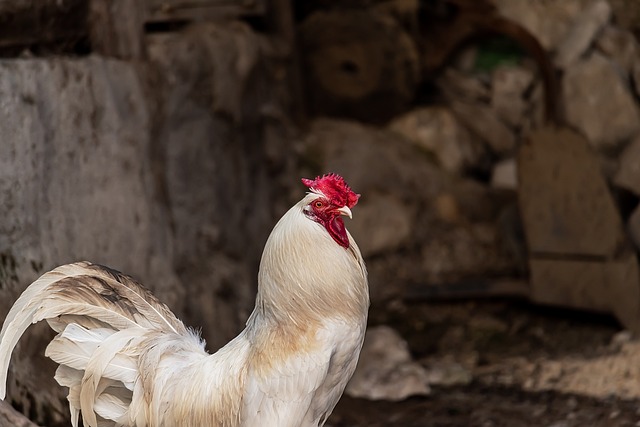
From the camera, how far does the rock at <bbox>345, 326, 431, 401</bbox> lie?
6.33 meters

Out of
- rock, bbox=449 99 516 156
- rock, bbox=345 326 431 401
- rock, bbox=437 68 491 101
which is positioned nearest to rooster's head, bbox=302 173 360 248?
rock, bbox=345 326 431 401

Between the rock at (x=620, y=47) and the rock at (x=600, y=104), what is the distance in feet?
0.53

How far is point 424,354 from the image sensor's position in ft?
23.2

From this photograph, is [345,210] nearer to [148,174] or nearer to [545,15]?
[148,174]

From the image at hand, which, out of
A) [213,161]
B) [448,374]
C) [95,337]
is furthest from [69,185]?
[448,374]

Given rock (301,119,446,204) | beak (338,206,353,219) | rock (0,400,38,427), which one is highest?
beak (338,206,353,219)

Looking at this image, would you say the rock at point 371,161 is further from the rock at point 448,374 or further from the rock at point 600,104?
the rock at point 448,374

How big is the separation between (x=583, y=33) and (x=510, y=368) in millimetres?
3101

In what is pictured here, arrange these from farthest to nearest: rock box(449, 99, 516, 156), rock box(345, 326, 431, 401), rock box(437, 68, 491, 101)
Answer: rock box(437, 68, 491, 101) < rock box(449, 99, 516, 156) < rock box(345, 326, 431, 401)

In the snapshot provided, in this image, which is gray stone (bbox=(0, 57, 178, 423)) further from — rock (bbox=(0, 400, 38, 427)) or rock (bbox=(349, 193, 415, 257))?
rock (bbox=(349, 193, 415, 257))

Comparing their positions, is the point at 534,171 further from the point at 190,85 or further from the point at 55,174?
the point at 55,174

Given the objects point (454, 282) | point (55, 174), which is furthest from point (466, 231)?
point (55, 174)

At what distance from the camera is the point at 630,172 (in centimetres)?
684

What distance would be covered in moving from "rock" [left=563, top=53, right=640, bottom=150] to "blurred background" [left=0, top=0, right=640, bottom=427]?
2cm
